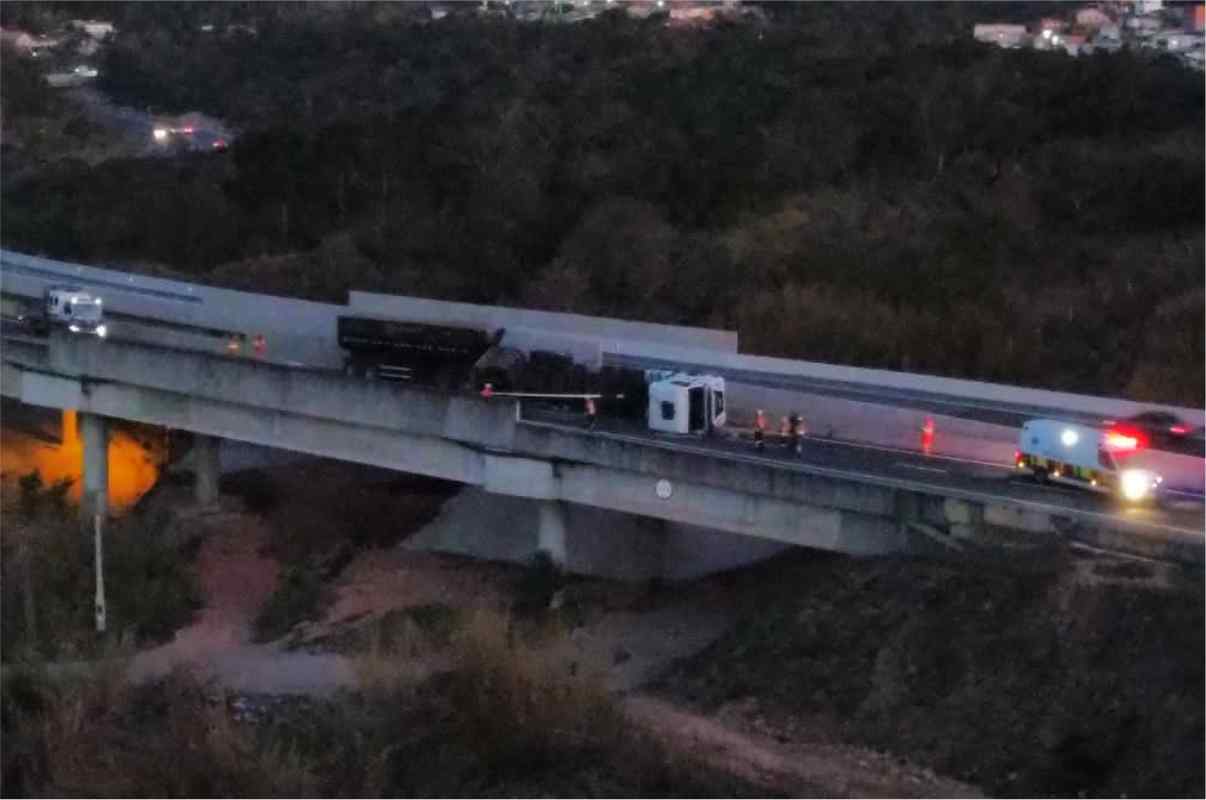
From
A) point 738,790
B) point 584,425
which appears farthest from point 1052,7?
point 738,790

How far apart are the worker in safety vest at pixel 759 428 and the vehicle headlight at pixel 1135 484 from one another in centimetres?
487

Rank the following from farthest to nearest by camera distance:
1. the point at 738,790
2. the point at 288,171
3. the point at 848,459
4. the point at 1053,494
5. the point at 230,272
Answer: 1. the point at 288,171
2. the point at 230,272
3. the point at 848,459
4. the point at 1053,494
5. the point at 738,790

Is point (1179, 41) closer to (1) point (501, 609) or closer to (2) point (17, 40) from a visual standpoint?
(1) point (501, 609)

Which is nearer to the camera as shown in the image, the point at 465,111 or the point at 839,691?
the point at 839,691

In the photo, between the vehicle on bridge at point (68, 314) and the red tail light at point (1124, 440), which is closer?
the red tail light at point (1124, 440)

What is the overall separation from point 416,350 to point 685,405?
5449 millimetres

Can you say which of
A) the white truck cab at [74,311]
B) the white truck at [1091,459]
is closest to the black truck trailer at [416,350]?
the white truck cab at [74,311]

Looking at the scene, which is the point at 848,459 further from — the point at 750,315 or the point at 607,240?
the point at 607,240

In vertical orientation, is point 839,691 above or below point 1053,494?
below

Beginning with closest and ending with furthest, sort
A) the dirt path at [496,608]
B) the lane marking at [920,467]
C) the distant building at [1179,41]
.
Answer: the dirt path at [496,608]
the lane marking at [920,467]
the distant building at [1179,41]

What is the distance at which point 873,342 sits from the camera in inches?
1451

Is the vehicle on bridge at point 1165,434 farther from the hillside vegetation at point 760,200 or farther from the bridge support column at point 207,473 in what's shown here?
the bridge support column at point 207,473

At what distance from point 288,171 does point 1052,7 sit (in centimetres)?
4665

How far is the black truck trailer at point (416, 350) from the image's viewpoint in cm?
2794
